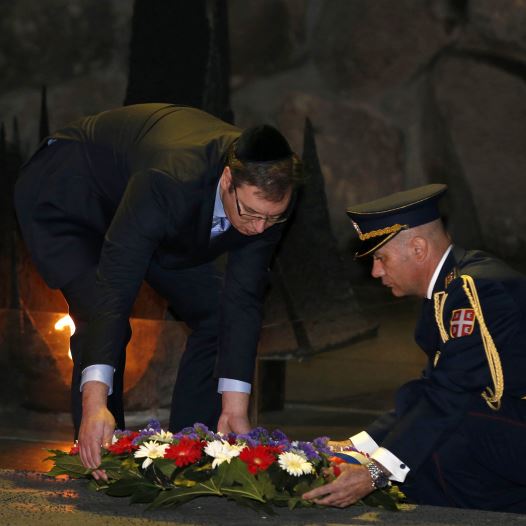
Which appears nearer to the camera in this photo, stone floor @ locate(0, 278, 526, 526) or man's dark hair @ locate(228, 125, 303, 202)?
man's dark hair @ locate(228, 125, 303, 202)

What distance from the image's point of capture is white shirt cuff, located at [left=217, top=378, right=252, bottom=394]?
3.00 m

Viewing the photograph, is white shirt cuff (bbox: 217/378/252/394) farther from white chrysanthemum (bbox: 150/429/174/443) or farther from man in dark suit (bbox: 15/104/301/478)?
white chrysanthemum (bbox: 150/429/174/443)

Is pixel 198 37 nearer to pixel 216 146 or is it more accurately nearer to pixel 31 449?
pixel 31 449

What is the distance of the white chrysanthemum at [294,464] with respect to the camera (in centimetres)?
240

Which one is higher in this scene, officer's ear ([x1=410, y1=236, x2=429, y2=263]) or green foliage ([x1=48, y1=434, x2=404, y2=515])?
officer's ear ([x1=410, y1=236, x2=429, y2=263])

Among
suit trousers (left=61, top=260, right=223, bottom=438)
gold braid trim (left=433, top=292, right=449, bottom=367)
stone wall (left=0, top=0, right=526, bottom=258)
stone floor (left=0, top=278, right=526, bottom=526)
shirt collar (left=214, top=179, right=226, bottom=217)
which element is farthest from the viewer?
stone wall (left=0, top=0, right=526, bottom=258)

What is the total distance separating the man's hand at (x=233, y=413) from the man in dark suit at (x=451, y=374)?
306 millimetres

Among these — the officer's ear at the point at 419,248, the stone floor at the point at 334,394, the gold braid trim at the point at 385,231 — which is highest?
the gold braid trim at the point at 385,231

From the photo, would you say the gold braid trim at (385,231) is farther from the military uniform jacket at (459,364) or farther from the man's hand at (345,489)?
the man's hand at (345,489)

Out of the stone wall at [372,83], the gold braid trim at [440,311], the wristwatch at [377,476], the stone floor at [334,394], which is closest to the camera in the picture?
the wristwatch at [377,476]

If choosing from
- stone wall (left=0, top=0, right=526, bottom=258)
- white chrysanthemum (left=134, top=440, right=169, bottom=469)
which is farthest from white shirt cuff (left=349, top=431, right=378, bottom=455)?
stone wall (left=0, top=0, right=526, bottom=258)

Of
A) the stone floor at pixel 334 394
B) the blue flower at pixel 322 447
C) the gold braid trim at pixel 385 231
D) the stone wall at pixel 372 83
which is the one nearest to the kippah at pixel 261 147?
the gold braid trim at pixel 385 231

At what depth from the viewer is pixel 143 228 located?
2744 millimetres

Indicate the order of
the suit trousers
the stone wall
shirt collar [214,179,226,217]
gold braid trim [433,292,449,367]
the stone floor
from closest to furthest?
gold braid trim [433,292,449,367] → shirt collar [214,179,226,217] → the suit trousers → the stone floor → the stone wall
